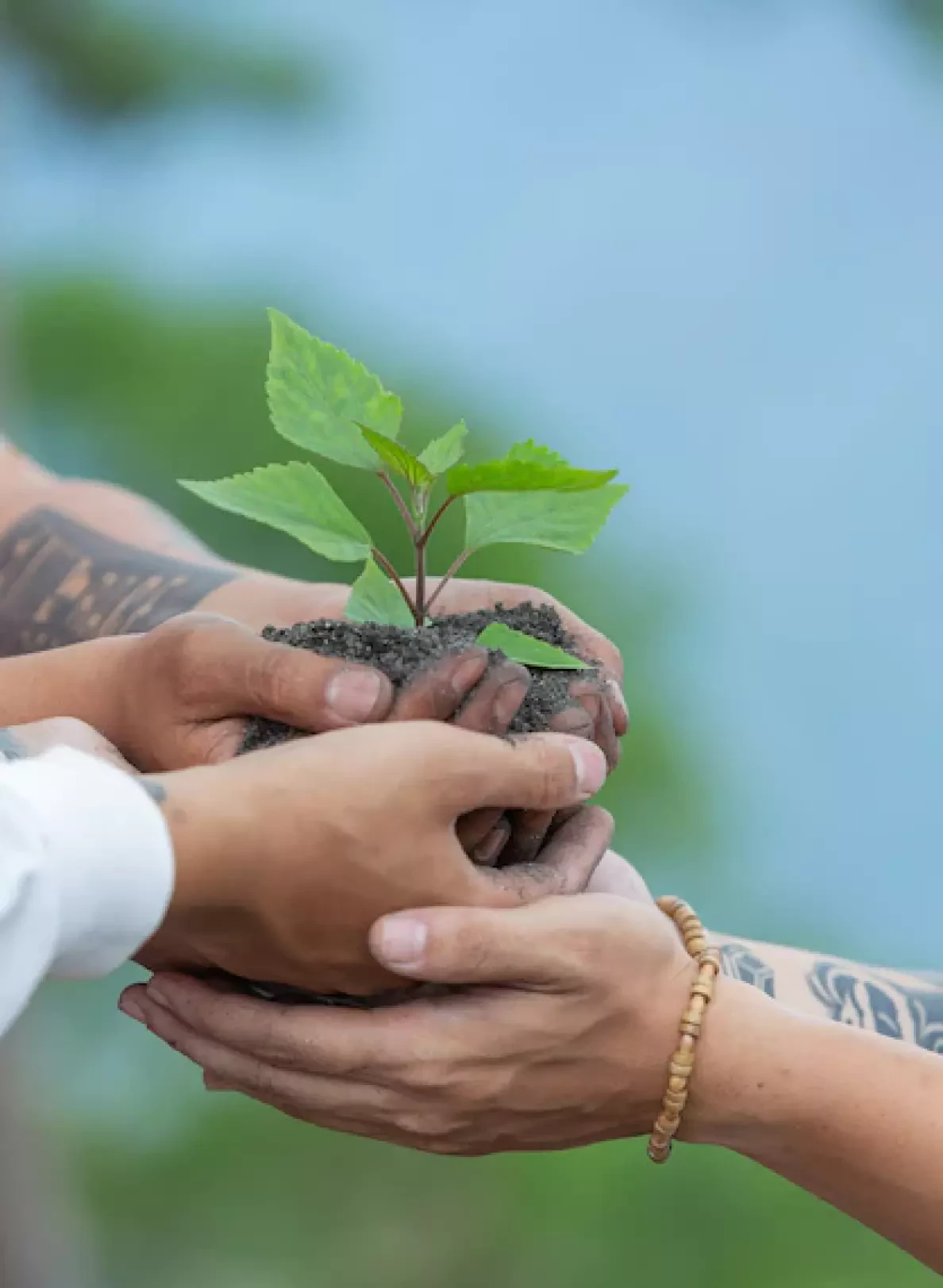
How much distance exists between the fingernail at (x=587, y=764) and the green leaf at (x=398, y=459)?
0.17m

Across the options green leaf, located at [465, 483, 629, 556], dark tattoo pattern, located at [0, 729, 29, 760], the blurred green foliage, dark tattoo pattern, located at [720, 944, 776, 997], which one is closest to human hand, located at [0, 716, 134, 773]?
dark tattoo pattern, located at [0, 729, 29, 760]

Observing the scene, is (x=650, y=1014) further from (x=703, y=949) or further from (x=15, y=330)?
(x=15, y=330)

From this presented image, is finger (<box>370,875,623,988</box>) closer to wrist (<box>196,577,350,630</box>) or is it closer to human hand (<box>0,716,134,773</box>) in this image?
human hand (<box>0,716,134,773</box>)

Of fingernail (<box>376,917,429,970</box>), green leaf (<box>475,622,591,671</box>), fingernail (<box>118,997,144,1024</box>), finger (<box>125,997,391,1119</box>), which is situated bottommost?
fingernail (<box>118,997,144,1024</box>)

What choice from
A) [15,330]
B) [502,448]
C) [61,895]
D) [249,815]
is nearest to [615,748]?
[249,815]

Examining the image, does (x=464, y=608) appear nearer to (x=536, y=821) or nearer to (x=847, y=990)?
(x=536, y=821)

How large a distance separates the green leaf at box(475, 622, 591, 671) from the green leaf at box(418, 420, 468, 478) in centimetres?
10

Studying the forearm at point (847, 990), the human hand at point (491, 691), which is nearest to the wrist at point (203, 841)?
the human hand at point (491, 691)

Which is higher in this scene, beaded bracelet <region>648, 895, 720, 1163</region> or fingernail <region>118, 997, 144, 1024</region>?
beaded bracelet <region>648, 895, 720, 1163</region>

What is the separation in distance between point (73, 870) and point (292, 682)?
6.2 inches

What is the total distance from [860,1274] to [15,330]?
7.50 feet

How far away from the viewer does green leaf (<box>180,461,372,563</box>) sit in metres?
0.65

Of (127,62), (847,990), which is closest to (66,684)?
(847,990)

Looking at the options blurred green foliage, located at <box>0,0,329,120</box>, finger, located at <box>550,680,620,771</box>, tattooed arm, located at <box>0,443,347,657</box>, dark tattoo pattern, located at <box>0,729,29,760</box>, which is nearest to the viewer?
dark tattoo pattern, located at <box>0,729,29,760</box>
